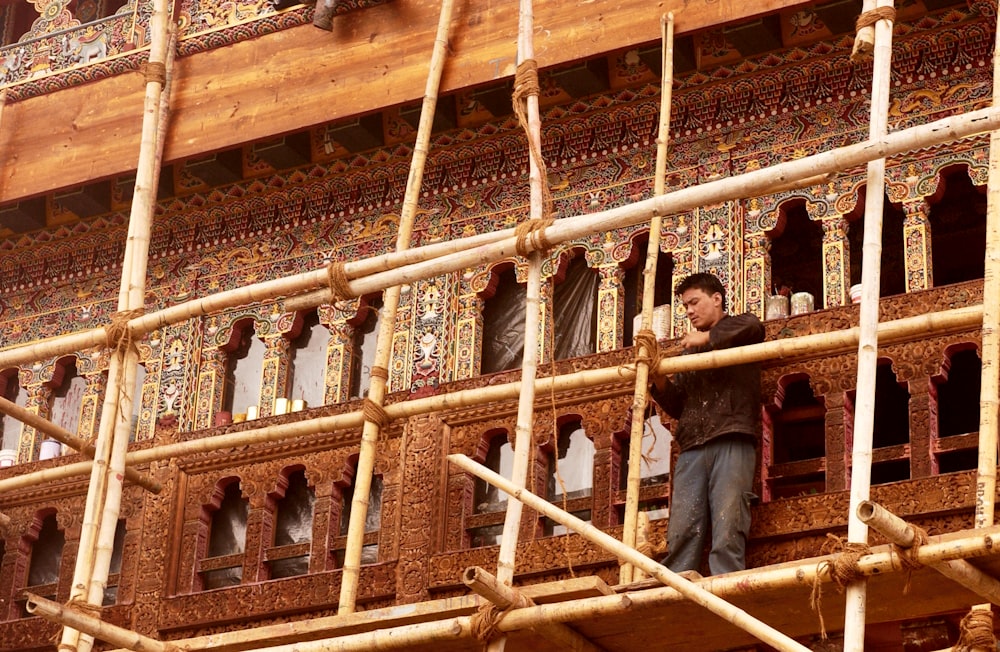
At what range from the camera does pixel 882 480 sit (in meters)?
11.4

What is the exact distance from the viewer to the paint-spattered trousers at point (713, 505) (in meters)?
9.79

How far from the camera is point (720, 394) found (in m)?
10.2

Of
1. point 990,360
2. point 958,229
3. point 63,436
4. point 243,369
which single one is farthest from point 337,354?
point 990,360

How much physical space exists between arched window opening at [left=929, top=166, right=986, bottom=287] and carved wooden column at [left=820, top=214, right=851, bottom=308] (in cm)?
52

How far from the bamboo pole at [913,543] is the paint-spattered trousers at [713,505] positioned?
151cm

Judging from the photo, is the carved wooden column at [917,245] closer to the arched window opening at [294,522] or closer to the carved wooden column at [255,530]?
the arched window opening at [294,522]

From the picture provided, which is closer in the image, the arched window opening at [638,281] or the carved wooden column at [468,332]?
the arched window opening at [638,281]

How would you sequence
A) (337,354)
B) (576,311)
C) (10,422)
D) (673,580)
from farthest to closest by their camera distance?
(10,422)
(337,354)
(576,311)
(673,580)

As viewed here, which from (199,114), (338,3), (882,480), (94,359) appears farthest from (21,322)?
(882,480)

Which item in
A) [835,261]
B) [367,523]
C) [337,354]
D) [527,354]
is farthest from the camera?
[337,354]

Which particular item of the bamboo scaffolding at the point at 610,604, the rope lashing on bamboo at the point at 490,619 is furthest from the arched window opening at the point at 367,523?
the rope lashing on bamboo at the point at 490,619

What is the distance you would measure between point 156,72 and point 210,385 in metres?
1.77

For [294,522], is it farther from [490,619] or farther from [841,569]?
[841,569]

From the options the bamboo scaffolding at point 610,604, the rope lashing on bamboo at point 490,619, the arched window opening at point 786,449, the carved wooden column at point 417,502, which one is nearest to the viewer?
the bamboo scaffolding at point 610,604
